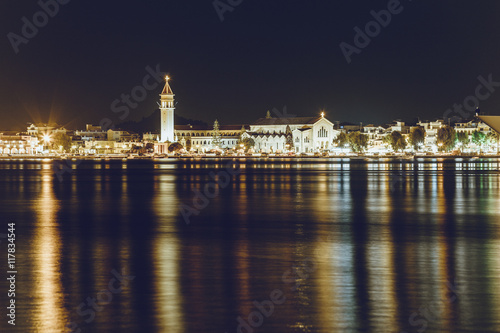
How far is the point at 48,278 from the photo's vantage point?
11211mm

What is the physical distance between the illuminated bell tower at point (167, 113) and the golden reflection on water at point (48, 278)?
11317 cm

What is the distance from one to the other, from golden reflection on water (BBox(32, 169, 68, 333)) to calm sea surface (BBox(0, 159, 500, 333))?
35 mm

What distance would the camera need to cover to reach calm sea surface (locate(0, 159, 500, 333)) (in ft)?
28.1

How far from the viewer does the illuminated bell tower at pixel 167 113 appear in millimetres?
134625

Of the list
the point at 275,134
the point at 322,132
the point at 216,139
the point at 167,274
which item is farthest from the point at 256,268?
the point at 216,139

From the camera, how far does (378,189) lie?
113ft

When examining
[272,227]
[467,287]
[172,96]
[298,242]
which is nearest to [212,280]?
[467,287]

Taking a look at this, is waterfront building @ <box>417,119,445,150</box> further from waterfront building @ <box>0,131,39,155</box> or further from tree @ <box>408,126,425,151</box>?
waterfront building @ <box>0,131,39,155</box>

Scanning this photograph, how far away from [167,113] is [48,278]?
126 metres

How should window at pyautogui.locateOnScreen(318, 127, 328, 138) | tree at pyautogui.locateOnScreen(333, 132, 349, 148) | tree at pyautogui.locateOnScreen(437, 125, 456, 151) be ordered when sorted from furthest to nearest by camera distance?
window at pyautogui.locateOnScreen(318, 127, 328, 138) < tree at pyautogui.locateOnScreen(333, 132, 349, 148) < tree at pyautogui.locateOnScreen(437, 125, 456, 151)

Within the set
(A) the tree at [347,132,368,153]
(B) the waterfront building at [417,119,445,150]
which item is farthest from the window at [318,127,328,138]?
(B) the waterfront building at [417,119,445,150]

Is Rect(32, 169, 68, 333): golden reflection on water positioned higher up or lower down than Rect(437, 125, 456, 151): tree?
lower down

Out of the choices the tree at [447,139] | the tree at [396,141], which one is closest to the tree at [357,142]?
the tree at [396,141]

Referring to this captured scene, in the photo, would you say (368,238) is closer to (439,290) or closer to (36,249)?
(439,290)
